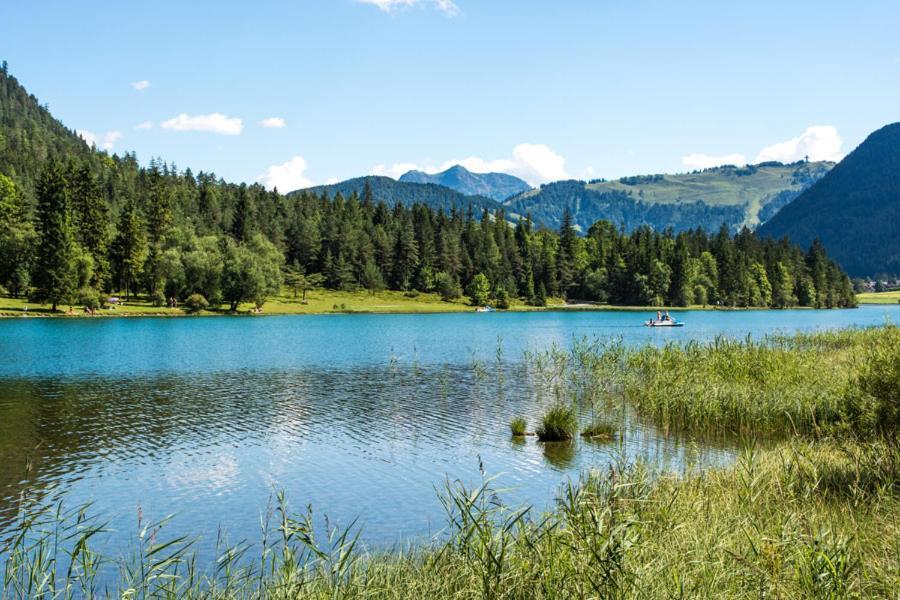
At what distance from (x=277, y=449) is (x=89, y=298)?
95257 mm

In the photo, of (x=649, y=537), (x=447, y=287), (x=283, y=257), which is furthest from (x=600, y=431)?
(x=447, y=287)

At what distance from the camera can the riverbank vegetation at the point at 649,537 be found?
875 cm

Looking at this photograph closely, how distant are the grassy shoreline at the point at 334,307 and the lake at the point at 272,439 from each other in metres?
52.4

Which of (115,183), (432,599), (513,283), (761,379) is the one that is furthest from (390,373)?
(115,183)

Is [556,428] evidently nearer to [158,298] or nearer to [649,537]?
[649,537]

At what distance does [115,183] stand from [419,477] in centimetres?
20190

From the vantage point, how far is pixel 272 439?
89.0 feet

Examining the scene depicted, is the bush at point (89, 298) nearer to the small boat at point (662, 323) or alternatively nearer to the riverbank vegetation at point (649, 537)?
the small boat at point (662, 323)

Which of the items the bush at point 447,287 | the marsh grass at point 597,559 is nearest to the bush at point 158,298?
the bush at point 447,287

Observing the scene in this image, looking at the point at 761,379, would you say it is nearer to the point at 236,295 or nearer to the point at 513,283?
the point at 236,295

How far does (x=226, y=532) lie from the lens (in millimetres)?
16234

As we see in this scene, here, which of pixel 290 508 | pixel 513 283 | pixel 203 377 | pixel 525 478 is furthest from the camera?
pixel 513 283

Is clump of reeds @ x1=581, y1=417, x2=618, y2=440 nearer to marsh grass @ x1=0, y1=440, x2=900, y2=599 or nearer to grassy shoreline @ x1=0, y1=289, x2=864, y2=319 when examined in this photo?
marsh grass @ x1=0, y1=440, x2=900, y2=599

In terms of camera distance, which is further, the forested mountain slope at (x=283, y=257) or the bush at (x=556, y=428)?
the forested mountain slope at (x=283, y=257)
